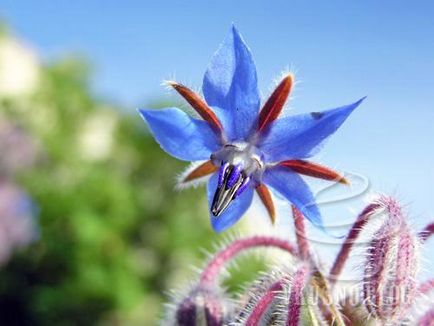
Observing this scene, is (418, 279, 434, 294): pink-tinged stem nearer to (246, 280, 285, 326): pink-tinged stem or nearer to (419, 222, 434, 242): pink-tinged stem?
(419, 222, 434, 242): pink-tinged stem

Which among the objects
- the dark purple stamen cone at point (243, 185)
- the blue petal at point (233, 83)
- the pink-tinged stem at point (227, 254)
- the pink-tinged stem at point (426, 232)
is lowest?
the pink-tinged stem at point (227, 254)

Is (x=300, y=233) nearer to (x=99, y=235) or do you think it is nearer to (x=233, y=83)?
(x=233, y=83)

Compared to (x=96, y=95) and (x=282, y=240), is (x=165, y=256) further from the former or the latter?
(x=282, y=240)

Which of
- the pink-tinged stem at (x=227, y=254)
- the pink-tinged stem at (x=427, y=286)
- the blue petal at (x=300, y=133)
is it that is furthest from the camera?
the pink-tinged stem at (x=227, y=254)

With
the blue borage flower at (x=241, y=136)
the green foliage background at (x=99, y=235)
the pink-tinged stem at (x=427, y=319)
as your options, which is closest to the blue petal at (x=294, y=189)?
the blue borage flower at (x=241, y=136)

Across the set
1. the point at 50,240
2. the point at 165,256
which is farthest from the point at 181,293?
the point at 165,256

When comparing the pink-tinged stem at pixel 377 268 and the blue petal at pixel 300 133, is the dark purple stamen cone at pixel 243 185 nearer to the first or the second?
the blue petal at pixel 300 133
